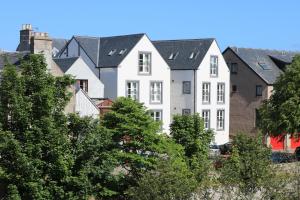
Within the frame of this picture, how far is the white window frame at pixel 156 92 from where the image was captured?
202 ft

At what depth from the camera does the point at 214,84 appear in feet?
214

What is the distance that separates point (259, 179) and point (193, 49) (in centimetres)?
4065

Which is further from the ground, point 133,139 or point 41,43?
point 41,43

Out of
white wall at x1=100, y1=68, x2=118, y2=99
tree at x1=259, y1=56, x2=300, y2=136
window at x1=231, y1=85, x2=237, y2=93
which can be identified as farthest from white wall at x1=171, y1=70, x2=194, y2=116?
tree at x1=259, y1=56, x2=300, y2=136

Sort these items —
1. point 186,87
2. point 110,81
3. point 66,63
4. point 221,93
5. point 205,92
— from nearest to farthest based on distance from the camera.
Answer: point 66,63
point 110,81
point 186,87
point 205,92
point 221,93

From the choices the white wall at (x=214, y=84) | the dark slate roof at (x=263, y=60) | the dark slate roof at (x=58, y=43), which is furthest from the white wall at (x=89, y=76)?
the dark slate roof at (x=58, y=43)

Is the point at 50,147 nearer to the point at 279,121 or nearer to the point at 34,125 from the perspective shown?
the point at 34,125

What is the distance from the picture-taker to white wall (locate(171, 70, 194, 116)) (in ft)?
210

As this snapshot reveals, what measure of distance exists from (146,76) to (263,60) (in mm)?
16552

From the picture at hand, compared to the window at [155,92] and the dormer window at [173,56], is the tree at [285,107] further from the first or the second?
the dormer window at [173,56]

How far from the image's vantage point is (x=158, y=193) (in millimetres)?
24234

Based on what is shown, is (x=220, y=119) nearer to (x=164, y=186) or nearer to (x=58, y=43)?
(x=58, y=43)

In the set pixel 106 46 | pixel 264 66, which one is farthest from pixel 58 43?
pixel 264 66

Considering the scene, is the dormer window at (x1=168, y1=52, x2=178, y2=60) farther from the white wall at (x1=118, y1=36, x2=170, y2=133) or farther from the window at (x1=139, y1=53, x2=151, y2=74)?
the window at (x1=139, y1=53, x2=151, y2=74)
